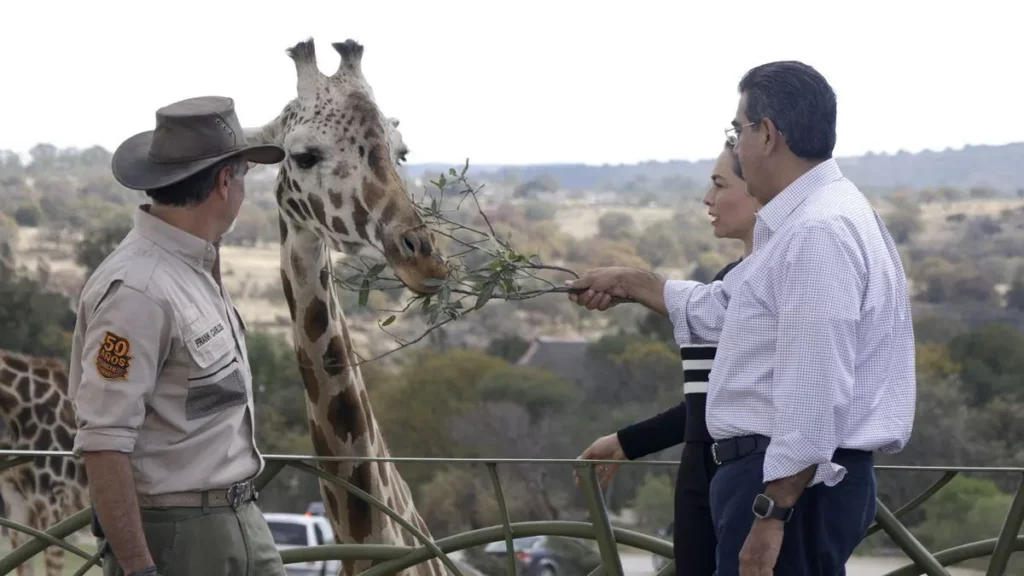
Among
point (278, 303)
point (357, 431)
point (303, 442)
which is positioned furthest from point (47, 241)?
point (357, 431)

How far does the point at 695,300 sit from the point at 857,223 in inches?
16.5

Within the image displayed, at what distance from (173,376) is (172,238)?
0.20 m

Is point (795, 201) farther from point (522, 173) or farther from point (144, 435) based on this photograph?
point (522, 173)

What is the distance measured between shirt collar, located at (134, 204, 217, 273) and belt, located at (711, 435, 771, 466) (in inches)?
31.8

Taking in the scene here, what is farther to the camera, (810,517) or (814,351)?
(810,517)

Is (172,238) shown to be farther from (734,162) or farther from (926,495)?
(926,495)

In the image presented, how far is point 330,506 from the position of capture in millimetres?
3418

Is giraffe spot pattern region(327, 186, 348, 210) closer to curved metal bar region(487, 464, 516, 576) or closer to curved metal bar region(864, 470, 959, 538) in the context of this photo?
Result: curved metal bar region(487, 464, 516, 576)

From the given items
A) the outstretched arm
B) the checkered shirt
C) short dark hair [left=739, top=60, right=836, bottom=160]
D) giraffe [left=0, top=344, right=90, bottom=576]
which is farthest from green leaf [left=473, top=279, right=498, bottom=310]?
A: giraffe [left=0, top=344, right=90, bottom=576]

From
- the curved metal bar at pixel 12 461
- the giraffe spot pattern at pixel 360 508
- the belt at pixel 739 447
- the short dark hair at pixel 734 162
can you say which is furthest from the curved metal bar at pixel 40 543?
the short dark hair at pixel 734 162

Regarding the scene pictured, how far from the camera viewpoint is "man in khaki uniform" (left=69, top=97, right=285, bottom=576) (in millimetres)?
1932

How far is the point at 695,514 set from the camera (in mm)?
2303

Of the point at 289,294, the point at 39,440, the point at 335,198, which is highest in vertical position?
the point at 335,198

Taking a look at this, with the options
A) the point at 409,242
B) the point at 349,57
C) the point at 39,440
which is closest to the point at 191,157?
the point at 409,242
